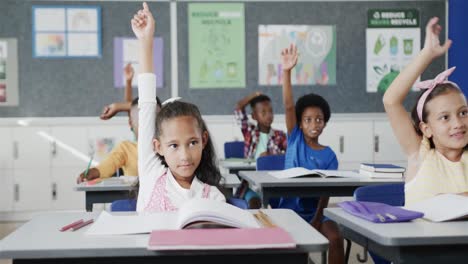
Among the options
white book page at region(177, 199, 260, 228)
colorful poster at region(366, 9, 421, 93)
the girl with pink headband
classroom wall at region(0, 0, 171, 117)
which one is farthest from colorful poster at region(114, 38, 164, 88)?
white book page at region(177, 199, 260, 228)

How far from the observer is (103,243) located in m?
1.18

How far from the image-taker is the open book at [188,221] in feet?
3.99

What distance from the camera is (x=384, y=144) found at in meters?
5.74

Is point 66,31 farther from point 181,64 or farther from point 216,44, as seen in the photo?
point 216,44

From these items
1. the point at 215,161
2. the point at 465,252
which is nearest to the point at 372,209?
the point at 465,252

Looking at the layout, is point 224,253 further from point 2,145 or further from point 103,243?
point 2,145

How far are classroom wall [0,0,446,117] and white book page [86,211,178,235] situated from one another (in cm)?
421

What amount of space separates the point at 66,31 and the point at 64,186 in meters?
1.49

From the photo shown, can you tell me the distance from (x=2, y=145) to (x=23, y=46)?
960 mm

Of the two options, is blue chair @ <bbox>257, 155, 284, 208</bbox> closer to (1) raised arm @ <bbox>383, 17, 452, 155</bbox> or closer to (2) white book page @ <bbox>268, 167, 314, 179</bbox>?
(2) white book page @ <bbox>268, 167, 314, 179</bbox>

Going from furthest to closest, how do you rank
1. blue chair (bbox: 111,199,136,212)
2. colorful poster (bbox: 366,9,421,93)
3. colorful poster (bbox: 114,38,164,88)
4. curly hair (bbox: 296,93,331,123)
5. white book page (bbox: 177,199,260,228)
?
colorful poster (bbox: 366,9,421,93), colorful poster (bbox: 114,38,164,88), curly hair (bbox: 296,93,331,123), blue chair (bbox: 111,199,136,212), white book page (bbox: 177,199,260,228)

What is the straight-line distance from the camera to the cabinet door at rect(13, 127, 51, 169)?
5.41m

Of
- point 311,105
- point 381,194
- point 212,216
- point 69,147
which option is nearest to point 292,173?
point 311,105

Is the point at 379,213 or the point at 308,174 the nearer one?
the point at 379,213
